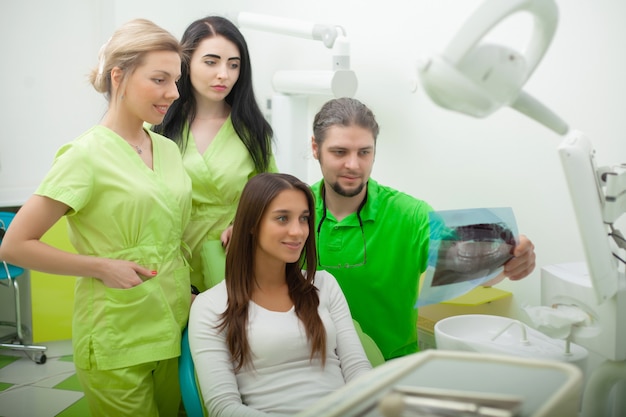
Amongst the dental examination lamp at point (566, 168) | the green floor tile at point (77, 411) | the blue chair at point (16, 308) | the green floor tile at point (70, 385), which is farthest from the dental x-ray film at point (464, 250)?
the blue chair at point (16, 308)

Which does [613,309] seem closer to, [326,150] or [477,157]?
[326,150]

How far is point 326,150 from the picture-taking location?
183 cm

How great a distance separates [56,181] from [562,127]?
40.6 inches

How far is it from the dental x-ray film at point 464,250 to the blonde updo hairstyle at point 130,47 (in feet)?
2.53

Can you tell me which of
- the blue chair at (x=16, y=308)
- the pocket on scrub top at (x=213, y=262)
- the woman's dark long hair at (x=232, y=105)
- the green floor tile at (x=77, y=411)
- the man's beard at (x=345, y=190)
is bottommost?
the green floor tile at (x=77, y=411)

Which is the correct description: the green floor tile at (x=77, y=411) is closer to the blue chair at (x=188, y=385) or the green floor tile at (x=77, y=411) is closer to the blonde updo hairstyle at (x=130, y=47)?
the blue chair at (x=188, y=385)

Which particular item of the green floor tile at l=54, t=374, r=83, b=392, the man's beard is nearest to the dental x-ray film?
the man's beard

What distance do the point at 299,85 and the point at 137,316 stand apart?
1543 mm

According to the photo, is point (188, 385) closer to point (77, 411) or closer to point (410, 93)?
point (77, 411)

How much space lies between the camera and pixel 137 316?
1582mm

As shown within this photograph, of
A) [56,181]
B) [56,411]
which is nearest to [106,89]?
[56,181]

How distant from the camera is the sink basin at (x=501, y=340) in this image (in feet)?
4.27

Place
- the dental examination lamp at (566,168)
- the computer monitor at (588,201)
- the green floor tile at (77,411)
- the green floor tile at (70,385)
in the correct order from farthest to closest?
the green floor tile at (70,385) < the green floor tile at (77,411) < the computer monitor at (588,201) < the dental examination lamp at (566,168)

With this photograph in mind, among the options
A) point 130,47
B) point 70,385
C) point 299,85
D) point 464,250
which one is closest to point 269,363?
point 464,250
